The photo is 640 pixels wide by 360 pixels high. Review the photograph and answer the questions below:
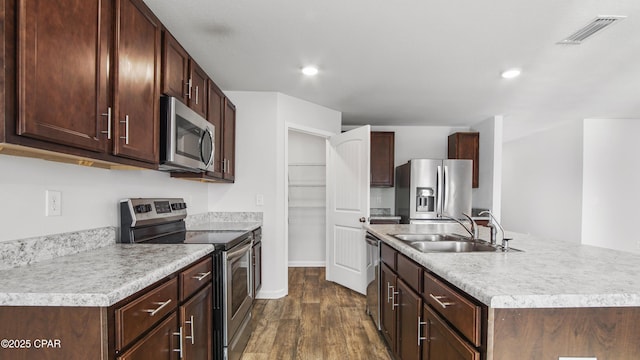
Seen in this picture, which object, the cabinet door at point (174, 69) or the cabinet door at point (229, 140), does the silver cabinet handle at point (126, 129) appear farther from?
the cabinet door at point (229, 140)

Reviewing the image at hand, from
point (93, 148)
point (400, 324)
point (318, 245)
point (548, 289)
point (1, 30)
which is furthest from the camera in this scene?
point (318, 245)

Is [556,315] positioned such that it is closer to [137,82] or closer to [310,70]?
[137,82]

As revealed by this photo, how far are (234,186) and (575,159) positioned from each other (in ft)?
17.5

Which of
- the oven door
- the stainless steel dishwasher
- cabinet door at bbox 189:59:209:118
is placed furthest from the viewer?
the stainless steel dishwasher

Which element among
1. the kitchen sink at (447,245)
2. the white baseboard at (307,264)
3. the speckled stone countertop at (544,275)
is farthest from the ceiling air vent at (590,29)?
the white baseboard at (307,264)

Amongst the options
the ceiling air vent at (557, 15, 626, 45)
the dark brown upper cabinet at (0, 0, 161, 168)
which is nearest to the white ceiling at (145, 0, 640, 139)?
the ceiling air vent at (557, 15, 626, 45)

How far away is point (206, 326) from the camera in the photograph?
1708mm

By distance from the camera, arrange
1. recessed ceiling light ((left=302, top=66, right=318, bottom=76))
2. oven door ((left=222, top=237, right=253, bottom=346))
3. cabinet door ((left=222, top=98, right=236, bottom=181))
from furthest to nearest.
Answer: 1. cabinet door ((left=222, top=98, right=236, bottom=181))
2. recessed ceiling light ((left=302, top=66, right=318, bottom=76))
3. oven door ((left=222, top=237, right=253, bottom=346))

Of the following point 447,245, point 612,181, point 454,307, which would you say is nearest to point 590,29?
point 447,245

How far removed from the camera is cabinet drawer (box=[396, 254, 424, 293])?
1.57 m

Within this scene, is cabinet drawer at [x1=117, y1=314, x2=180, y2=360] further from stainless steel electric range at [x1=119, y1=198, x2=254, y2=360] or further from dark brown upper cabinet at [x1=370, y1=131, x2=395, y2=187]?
dark brown upper cabinet at [x1=370, y1=131, x2=395, y2=187]

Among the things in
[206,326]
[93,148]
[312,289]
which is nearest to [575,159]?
[312,289]

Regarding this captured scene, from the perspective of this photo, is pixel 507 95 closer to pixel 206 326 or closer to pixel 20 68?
pixel 206 326

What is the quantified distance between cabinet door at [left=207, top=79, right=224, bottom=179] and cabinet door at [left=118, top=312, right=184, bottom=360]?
144 centimetres
